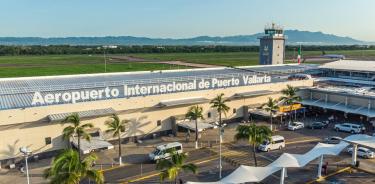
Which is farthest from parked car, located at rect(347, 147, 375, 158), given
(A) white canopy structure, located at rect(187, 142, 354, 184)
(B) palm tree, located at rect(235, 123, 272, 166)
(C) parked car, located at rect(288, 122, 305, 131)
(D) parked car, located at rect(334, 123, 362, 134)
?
(B) palm tree, located at rect(235, 123, 272, 166)

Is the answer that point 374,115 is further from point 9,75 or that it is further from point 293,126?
point 9,75

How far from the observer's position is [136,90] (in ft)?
199

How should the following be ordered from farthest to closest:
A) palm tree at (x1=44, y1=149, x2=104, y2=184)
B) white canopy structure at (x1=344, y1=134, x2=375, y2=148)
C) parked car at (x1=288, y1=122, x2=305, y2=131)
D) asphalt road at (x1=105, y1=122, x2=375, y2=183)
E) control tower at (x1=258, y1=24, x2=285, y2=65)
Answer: control tower at (x1=258, y1=24, x2=285, y2=65), parked car at (x1=288, y1=122, x2=305, y2=131), white canopy structure at (x1=344, y1=134, x2=375, y2=148), asphalt road at (x1=105, y1=122, x2=375, y2=183), palm tree at (x1=44, y1=149, x2=104, y2=184)

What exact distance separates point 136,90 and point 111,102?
603 centimetres

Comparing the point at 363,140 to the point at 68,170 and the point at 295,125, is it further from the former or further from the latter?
the point at 68,170

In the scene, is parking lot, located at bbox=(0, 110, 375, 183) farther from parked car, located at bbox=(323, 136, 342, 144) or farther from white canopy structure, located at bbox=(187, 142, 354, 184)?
white canopy structure, located at bbox=(187, 142, 354, 184)

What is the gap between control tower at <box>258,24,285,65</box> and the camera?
116688mm

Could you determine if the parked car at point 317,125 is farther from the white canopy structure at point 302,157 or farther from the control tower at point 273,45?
the control tower at point 273,45

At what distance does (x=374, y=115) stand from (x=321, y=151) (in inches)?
1120

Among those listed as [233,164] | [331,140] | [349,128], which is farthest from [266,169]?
[349,128]

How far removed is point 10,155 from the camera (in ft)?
159

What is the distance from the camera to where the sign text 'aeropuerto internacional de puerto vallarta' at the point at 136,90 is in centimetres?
5341

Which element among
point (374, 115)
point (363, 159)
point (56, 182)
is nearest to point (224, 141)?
point (363, 159)

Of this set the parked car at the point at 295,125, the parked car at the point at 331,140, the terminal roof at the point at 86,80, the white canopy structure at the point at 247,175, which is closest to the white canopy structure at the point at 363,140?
the parked car at the point at 331,140
